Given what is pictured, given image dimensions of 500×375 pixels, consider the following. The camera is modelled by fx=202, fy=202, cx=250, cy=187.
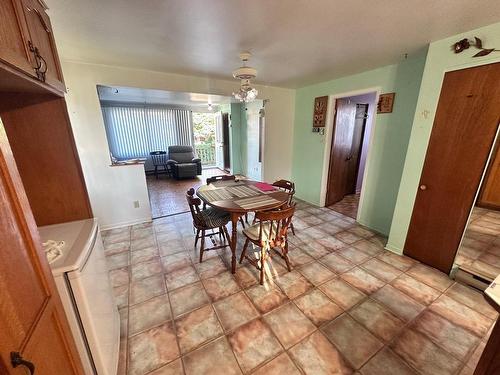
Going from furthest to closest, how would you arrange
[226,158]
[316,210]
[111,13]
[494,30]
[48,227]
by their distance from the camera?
[226,158], [316,210], [494,30], [111,13], [48,227]

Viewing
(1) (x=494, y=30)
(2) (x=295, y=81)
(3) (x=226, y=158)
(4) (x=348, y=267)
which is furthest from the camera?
(3) (x=226, y=158)

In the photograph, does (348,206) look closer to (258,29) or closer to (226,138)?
(258,29)

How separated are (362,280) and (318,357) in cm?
101

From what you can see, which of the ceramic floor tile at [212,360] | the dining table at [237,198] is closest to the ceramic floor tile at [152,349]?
the ceramic floor tile at [212,360]

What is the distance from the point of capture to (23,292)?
606mm

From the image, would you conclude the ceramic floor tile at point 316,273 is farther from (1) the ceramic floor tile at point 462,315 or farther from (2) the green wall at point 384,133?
(2) the green wall at point 384,133

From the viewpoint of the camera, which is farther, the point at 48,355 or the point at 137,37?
the point at 137,37

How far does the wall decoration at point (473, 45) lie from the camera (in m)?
1.71

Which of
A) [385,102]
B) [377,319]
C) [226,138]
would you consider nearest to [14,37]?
[377,319]

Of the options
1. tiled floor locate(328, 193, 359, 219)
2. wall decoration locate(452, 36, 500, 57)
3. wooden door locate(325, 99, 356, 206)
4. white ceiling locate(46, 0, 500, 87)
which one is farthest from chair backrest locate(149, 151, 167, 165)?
wall decoration locate(452, 36, 500, 57)

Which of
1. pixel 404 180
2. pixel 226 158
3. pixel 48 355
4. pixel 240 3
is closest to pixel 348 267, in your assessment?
pixel 404 180

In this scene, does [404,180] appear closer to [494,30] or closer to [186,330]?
[494,30]

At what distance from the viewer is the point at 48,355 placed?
683 millimetres

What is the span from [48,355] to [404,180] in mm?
3112
